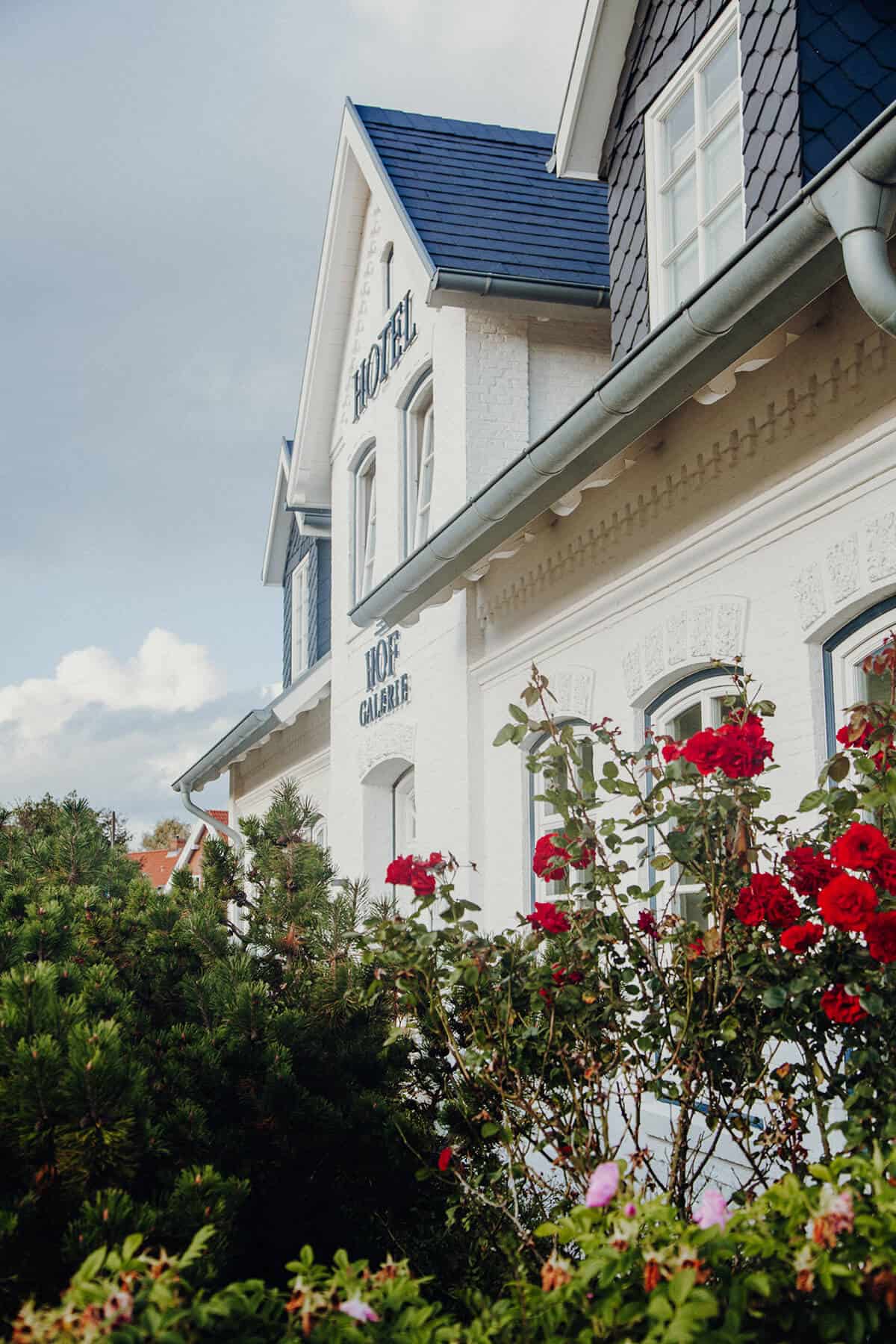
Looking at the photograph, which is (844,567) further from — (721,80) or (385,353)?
(385,353)

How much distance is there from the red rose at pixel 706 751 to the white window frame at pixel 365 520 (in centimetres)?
822

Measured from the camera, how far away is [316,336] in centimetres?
1245

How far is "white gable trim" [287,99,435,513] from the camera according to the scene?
442 inches

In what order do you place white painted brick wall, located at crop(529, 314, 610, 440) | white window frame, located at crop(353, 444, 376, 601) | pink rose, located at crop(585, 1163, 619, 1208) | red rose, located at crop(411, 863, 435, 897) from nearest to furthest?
1. pink rose, located at crop(585, 1163, 619, 1208)
2. red rose, located at crop(411, 863, 435, 897)
3. white painted brick wall, located at crop(529, 314, 610, 440)
4. white window frame, located at crop(353, 444, 376, 601)

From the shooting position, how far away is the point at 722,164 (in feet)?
22.2

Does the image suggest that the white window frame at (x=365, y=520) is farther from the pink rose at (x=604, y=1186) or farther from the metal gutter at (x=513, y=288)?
the pink rose at (x=604, y=1186)

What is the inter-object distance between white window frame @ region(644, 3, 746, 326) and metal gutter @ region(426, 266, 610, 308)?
1666 mm

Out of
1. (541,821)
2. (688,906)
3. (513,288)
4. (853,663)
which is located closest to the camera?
(853,663)

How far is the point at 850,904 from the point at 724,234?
4.63 metres

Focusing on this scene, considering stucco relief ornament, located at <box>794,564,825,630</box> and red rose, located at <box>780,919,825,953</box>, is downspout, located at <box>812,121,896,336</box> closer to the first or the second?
stucco relief ornament, located at <box>794,564,825,630</box>

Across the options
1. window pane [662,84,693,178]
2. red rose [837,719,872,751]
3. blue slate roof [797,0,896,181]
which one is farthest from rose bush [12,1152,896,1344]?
window pane [662,84,693,178]

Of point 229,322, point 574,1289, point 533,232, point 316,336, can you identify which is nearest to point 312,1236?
point 574,1289

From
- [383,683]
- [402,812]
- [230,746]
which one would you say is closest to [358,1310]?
[383,683]

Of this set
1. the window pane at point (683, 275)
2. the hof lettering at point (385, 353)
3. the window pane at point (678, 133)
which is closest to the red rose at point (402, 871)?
the window pane at point (683, 275)
